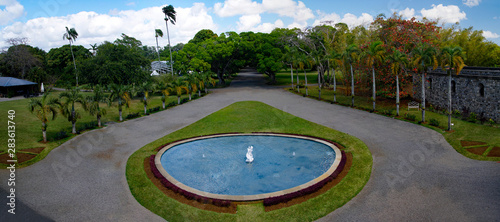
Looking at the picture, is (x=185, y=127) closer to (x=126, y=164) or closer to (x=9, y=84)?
(x=126, y=164)

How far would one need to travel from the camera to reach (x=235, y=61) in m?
57.7

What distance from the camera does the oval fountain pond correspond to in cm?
1662

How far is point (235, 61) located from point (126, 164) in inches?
1586

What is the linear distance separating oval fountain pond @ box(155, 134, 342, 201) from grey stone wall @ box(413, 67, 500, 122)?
15.5 meters

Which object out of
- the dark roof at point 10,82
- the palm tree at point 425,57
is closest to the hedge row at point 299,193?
the palm tree at point 425,57

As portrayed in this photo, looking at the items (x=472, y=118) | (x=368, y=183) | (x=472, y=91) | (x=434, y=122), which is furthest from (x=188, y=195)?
(x=472, y=91)

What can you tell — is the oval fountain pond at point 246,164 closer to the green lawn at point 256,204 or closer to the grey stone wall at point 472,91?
the green lawn at point 256,204

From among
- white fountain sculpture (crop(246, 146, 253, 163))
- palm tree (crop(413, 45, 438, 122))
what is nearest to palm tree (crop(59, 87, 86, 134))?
white fountain sculpture (crop(246, 146, 253, 163))

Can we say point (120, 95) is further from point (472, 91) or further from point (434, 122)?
point (472, 91)

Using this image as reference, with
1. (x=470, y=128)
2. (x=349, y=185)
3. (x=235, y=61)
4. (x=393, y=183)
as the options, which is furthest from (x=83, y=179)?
(x=235, y=61)

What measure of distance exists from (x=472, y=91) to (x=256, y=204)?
2514 centimetres

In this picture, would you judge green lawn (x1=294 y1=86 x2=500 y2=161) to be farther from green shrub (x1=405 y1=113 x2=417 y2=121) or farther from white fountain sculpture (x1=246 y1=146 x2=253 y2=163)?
white fountain sculpture (x1=246 y1=146 x2=253 y2=163)

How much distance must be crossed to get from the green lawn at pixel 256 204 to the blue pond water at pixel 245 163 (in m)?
1.73

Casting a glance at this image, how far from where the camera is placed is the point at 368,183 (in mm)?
16359
